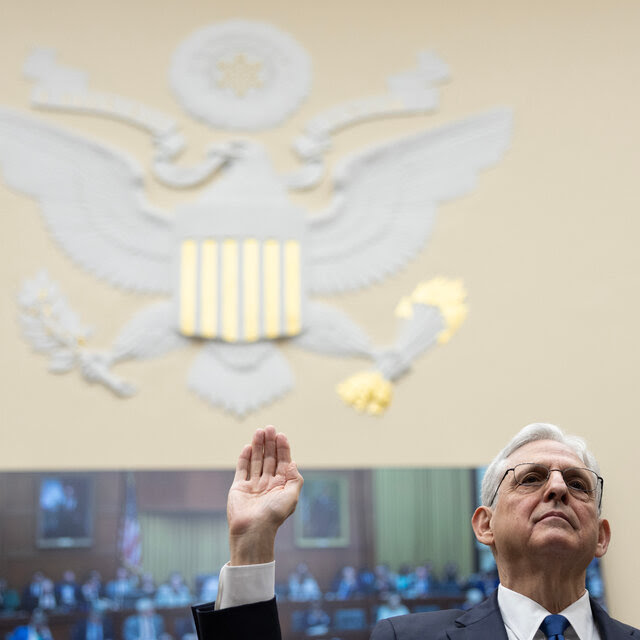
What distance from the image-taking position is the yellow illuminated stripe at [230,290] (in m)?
5.39

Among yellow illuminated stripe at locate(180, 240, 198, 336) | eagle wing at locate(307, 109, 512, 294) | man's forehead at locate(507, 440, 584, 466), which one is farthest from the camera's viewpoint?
eagle wing at locate(307, 109, 512, 294)

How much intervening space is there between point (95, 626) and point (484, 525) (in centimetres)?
306

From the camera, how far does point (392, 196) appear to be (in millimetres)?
5668

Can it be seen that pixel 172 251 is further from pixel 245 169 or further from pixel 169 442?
pixel 169 442

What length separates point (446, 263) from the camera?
18.3 feet

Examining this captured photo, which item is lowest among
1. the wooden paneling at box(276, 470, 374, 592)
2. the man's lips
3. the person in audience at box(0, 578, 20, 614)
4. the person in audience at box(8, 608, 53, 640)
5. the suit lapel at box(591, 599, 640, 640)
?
the person in audience at box(8, 608, 53, 640)

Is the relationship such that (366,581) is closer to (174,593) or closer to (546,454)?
(174,593)

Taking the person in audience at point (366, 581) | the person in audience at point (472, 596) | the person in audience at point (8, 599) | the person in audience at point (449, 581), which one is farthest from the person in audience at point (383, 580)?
the person in audience at point (8, 599)

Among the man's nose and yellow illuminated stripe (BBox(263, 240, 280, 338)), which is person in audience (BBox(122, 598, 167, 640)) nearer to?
yellow illuminated stripe (BBox(263, 240, 280, 338))

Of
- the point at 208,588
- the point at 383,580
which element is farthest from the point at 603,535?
the point at 208,588

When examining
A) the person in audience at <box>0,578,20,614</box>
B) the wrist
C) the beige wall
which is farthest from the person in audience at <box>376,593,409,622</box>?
the wrist

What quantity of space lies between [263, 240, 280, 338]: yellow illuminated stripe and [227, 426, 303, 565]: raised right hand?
10.2ft

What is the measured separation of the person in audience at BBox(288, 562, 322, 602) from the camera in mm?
4953

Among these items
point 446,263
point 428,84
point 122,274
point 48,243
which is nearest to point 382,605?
point 446,263
